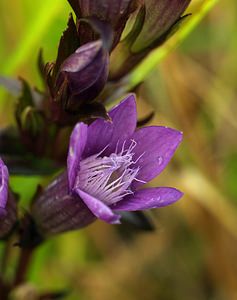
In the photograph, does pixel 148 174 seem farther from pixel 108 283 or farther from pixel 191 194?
pixel 108 283

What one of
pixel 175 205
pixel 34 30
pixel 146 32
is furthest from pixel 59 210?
pixel 175 205

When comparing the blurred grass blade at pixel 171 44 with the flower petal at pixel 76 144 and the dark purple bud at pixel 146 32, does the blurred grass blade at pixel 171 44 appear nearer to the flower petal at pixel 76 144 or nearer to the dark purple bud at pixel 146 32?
the dark purple bud at pixel 146 32

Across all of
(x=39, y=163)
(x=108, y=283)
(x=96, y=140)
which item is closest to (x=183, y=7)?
(x=96, y=140)

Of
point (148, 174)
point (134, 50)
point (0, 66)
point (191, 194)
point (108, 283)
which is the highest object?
point (134, 50)

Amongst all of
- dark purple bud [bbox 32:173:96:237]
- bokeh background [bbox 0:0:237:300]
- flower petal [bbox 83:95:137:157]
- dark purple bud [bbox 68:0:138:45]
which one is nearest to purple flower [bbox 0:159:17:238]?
dark purple bud [bbox 32:173:96:237]

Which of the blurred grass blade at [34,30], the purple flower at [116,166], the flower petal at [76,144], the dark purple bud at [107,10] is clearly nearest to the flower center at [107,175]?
the purple flower at [116,166]

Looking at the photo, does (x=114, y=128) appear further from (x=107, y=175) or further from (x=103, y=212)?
(x=103, y=212)

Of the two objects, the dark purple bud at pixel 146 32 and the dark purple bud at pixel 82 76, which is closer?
the dark purple bud at pixel 82 76
